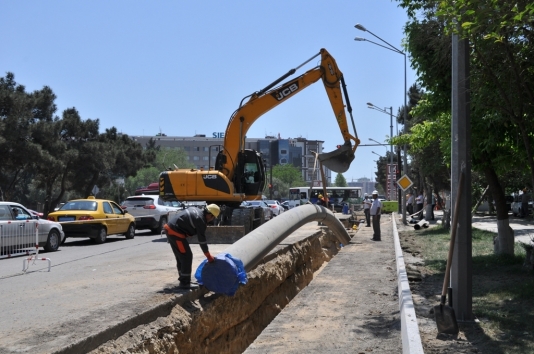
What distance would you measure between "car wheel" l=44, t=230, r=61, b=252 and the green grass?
1022 cm

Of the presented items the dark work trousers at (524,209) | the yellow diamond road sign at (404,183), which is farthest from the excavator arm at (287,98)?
the dark work trousers at (524,209)

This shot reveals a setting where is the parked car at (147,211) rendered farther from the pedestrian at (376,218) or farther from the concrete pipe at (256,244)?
the pedestrian at (376,218)

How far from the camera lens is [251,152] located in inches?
844

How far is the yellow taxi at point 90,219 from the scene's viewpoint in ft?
68.3

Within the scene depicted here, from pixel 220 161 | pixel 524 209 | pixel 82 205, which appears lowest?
pixel 524 209

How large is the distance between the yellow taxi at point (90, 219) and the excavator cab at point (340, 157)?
734 cm

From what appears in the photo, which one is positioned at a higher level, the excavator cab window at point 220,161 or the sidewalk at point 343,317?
the excavator cab window at point 220,161

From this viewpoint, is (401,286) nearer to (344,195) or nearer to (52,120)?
(52,120)

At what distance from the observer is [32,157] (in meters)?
35.4

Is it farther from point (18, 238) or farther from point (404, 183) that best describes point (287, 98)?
point (404, 183)

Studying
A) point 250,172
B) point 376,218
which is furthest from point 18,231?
point 376,218

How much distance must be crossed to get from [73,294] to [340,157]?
13.4 meters

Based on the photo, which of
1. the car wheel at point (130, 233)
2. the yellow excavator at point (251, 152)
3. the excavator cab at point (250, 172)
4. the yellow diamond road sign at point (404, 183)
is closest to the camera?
the yellow excavator at point (251, 152)

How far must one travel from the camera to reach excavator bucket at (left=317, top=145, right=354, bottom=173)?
70.1ft
